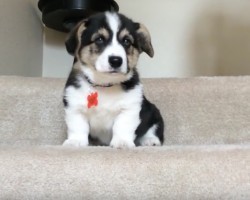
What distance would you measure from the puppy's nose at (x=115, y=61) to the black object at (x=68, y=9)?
93 cm

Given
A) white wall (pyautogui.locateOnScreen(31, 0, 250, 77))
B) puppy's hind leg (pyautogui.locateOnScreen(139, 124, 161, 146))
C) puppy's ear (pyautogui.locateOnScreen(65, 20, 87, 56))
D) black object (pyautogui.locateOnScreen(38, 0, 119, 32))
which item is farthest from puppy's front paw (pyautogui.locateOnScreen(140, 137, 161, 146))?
white wall (pyautogui.locateOnScreen(31, 0, 250, 77))

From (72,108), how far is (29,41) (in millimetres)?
1163

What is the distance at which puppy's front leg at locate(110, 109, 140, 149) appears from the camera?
1527 millimetres

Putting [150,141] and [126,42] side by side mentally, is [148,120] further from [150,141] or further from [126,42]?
[126,42]

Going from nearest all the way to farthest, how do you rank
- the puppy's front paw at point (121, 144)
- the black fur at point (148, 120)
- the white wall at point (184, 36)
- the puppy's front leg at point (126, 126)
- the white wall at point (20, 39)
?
the puppy's front paw at point (121, 144) < the puppy's front leg at point (126, 126) < the black fur at point (148, 120) < the white wall at point (20, 39) < the white wall at point (184, 36)

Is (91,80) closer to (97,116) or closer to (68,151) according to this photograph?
(97,116)

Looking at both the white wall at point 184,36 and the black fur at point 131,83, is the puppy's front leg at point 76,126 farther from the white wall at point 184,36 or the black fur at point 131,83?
the white wall at point 184,36

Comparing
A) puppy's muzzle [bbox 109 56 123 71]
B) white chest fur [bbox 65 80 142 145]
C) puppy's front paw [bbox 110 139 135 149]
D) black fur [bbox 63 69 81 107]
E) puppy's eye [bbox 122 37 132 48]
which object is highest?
puppy's eye [bbox 122 37 132 48]

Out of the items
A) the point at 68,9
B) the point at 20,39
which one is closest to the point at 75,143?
the point at 68,9

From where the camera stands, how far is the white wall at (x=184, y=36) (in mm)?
2729

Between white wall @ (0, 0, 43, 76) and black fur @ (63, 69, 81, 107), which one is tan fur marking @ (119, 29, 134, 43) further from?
white wall @ (0, 0, 43, 76)

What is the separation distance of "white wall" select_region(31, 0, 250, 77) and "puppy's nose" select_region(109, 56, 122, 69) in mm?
1283

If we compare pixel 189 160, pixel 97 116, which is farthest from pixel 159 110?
pixel 189 160

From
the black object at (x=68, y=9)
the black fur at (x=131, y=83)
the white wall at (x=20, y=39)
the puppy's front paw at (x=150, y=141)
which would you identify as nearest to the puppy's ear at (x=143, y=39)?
the black fur at (x=131, y=83)
